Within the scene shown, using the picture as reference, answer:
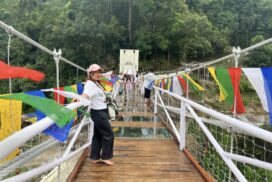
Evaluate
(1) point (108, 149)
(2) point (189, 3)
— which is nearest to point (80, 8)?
(2) point (189, 3)

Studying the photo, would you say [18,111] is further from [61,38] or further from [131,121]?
[61,38]

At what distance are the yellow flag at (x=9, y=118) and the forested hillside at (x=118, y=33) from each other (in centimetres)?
3060

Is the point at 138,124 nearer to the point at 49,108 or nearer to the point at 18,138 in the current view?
the point at 18,138

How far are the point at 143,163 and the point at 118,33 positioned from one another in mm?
35098

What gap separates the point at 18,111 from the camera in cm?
208

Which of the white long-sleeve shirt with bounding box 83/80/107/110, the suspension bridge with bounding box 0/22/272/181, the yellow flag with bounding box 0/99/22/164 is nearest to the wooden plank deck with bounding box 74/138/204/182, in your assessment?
the suspension bridge with bounding box 0/22/272/181

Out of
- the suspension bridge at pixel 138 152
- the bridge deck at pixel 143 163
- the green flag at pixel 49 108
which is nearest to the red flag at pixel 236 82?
the suspension bridge at pixel 138 152

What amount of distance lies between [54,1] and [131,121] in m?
46.8

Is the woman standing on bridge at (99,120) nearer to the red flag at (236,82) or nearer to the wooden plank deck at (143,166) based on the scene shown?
the wooden plank deck at (143,166)

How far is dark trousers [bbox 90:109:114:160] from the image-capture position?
3467mm

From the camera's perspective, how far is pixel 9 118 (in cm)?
203

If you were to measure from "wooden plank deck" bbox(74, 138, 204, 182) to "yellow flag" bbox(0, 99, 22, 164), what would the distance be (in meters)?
1.18

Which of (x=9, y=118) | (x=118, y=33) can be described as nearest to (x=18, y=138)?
(x=9, y=118)

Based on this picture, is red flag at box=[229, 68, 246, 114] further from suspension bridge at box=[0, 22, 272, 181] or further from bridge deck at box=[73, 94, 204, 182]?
bridge deck at box=[73, 94, 204, 182]
